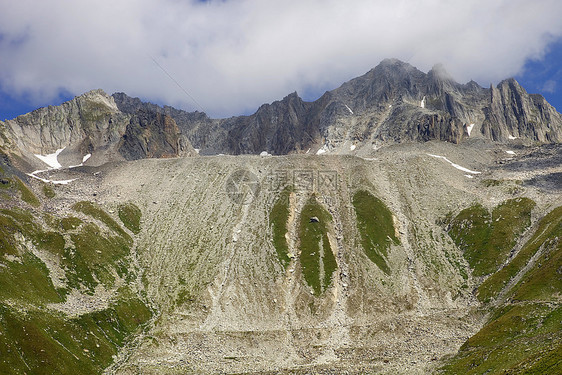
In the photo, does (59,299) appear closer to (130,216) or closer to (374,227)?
(130,216)

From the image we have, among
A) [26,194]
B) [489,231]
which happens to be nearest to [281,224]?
[489,231]

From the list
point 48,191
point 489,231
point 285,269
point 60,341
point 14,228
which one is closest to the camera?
point 60,341

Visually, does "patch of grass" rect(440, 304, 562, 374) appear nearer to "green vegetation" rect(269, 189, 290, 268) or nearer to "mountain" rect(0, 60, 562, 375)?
"mountain" rect(0, 60, 562, 375)

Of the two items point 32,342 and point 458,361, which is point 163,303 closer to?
point 32,342

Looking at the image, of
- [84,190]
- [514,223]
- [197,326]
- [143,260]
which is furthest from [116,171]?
[514,223]

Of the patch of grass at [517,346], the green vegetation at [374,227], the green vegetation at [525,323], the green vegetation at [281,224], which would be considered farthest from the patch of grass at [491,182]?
the patch of grass at [517,346]
